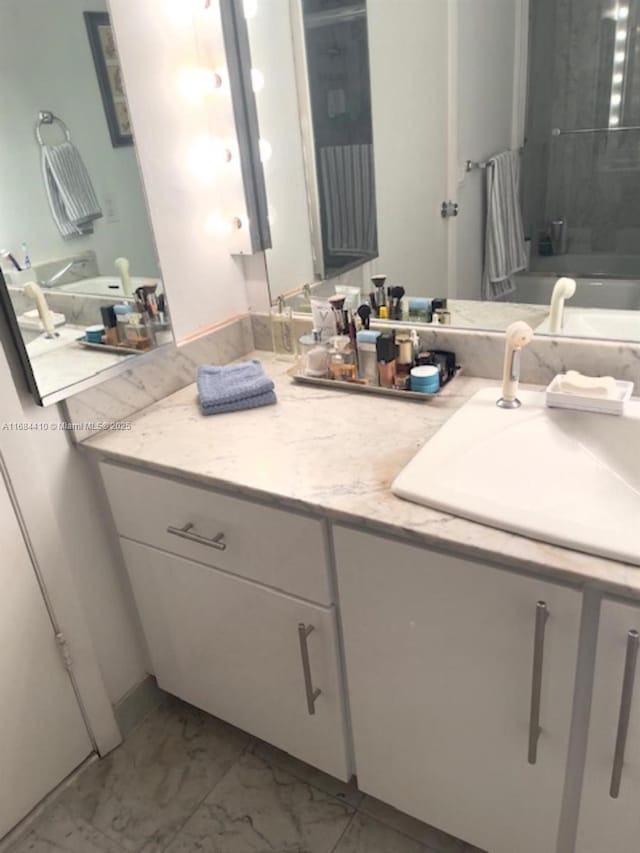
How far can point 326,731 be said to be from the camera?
1.29 m

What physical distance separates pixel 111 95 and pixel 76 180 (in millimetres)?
191

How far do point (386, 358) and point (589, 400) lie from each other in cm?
43

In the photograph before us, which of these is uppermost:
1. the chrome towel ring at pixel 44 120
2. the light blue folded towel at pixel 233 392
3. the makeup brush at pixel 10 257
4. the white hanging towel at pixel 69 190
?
the chrome towel ring at pixel 44 120

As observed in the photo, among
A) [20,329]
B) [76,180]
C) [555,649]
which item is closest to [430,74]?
[76,180]

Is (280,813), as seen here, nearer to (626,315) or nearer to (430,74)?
(626,315)

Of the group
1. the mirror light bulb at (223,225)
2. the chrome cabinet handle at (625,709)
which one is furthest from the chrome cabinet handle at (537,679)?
the mirror light bulb at (223,225)

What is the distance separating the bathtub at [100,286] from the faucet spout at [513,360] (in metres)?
0.79

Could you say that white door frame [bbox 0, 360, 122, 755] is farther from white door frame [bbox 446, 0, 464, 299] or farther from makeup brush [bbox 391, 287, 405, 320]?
white door frame [bbox 446, 0, 464, 299]

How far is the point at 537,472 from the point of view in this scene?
1105 millimetres

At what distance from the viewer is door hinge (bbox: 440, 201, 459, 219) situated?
57.3 inches

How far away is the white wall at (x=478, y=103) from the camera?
127cm

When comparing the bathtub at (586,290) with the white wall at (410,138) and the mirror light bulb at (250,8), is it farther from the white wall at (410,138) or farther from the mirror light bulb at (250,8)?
the mirror light bulb at (250,8)

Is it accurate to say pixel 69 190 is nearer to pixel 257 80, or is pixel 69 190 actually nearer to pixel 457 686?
pixel 257 80

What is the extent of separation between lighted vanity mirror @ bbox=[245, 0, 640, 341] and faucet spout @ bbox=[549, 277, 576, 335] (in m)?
0.01
